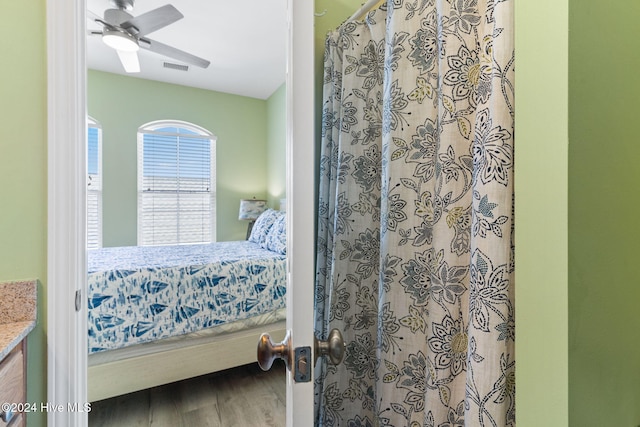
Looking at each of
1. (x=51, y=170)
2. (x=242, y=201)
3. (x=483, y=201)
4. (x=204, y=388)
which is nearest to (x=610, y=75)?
(x=483, y=201)

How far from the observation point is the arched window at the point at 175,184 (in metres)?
3.82

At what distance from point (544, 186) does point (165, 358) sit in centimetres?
218

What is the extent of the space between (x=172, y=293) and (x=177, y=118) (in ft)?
9.50

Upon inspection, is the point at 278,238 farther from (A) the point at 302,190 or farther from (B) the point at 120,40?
(A) the point at 302,190

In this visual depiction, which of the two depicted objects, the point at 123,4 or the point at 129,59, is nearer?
the point at 123,4

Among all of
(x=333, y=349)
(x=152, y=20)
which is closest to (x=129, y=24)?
(x=152, y=20)

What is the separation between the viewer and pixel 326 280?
3.99 feet

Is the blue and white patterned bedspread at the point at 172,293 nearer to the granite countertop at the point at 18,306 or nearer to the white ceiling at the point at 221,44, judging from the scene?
the granite countertop at the point at 18,306

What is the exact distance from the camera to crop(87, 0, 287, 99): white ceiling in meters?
2.33

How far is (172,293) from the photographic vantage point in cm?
191

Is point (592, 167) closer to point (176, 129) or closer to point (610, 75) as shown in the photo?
point (610, 75)

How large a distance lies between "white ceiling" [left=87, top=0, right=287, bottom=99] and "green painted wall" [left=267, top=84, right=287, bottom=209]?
22cm

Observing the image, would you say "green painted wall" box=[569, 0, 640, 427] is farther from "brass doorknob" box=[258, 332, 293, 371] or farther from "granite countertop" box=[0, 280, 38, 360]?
"granite countertop" box=[0, 280, 38, 360]

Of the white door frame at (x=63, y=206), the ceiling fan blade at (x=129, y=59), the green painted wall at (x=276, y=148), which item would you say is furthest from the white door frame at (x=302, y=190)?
the green painted wall at (x=276, y=148)
